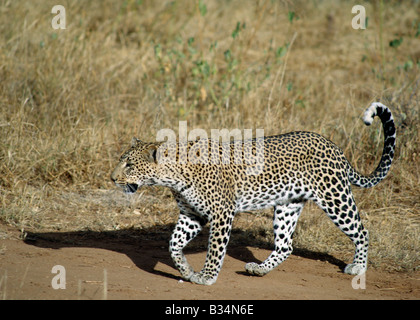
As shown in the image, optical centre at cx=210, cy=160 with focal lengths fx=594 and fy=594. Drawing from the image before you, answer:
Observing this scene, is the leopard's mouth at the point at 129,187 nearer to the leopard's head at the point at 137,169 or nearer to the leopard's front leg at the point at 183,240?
the leopard's head at the point at 137,169

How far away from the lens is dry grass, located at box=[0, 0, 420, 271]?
7453 millimetres

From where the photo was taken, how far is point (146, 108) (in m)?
9.45

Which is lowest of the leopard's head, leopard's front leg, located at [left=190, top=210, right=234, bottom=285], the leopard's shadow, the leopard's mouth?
the leopard's shadow

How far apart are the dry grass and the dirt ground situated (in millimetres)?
391

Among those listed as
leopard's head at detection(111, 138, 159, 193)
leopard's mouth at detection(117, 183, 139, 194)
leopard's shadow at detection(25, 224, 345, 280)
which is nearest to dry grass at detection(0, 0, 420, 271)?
leopard's shadow at detection(25, 224, 345, 280)

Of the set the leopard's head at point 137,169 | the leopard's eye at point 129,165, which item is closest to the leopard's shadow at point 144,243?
the leopard's head at point 137,169

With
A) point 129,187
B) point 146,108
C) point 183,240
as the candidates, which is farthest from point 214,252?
point 146,108

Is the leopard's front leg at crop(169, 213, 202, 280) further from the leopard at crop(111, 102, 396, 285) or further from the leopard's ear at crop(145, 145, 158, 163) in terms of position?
the leopard's ear at crop(145, 145, 158, 163)

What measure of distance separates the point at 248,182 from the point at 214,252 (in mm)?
792

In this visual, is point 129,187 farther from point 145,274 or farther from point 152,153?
point 145,274

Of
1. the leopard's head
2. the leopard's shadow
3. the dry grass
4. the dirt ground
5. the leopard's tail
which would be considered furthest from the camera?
the dry grass

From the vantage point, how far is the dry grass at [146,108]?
7.45m

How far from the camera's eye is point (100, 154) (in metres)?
8.27
